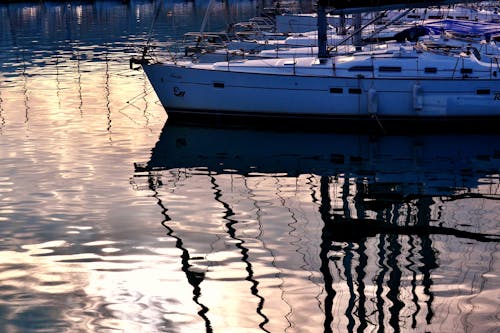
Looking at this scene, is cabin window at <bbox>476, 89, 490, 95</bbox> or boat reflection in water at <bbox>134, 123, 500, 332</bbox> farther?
cabin window at <bbox>476, 89, 490, 95</bbox>

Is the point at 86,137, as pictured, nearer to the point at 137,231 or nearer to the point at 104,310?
the point at 137,231

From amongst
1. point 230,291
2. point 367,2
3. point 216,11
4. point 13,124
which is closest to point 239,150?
point 367,2

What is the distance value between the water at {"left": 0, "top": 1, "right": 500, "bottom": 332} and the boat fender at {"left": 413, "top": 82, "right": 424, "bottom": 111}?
132cm

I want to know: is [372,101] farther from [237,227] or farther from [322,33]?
[237,227]

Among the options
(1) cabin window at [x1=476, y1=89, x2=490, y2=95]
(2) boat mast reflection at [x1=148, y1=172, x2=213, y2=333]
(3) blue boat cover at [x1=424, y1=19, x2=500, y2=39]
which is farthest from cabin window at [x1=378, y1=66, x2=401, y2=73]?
(2) boat mast reflection at [x1=148, y1=172, x2=213, y2=333]

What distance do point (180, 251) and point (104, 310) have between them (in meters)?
4.14

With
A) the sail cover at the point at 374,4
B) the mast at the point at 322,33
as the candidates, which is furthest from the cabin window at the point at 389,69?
the sail cover at the point at 374,4

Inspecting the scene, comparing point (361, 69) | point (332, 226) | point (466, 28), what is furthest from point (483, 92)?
point (332, 226)

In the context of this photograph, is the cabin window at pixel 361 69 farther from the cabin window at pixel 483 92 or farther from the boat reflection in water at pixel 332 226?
the cabin window at pixel 483 92

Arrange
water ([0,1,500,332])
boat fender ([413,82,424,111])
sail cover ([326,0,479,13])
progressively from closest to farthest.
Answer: water ([0,1,500,332])
boat fender ([413,82,424,111])
sail cover ([326,0,479,13])

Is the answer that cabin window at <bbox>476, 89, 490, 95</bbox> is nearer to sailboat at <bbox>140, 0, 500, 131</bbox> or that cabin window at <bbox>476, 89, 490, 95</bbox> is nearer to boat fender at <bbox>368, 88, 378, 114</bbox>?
sailboat at <bbox>140, 0, 500, 131</bbox>

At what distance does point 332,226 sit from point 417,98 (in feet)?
46.7

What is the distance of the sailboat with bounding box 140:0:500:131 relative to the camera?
3631 cm

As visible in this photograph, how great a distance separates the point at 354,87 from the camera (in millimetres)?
36438
